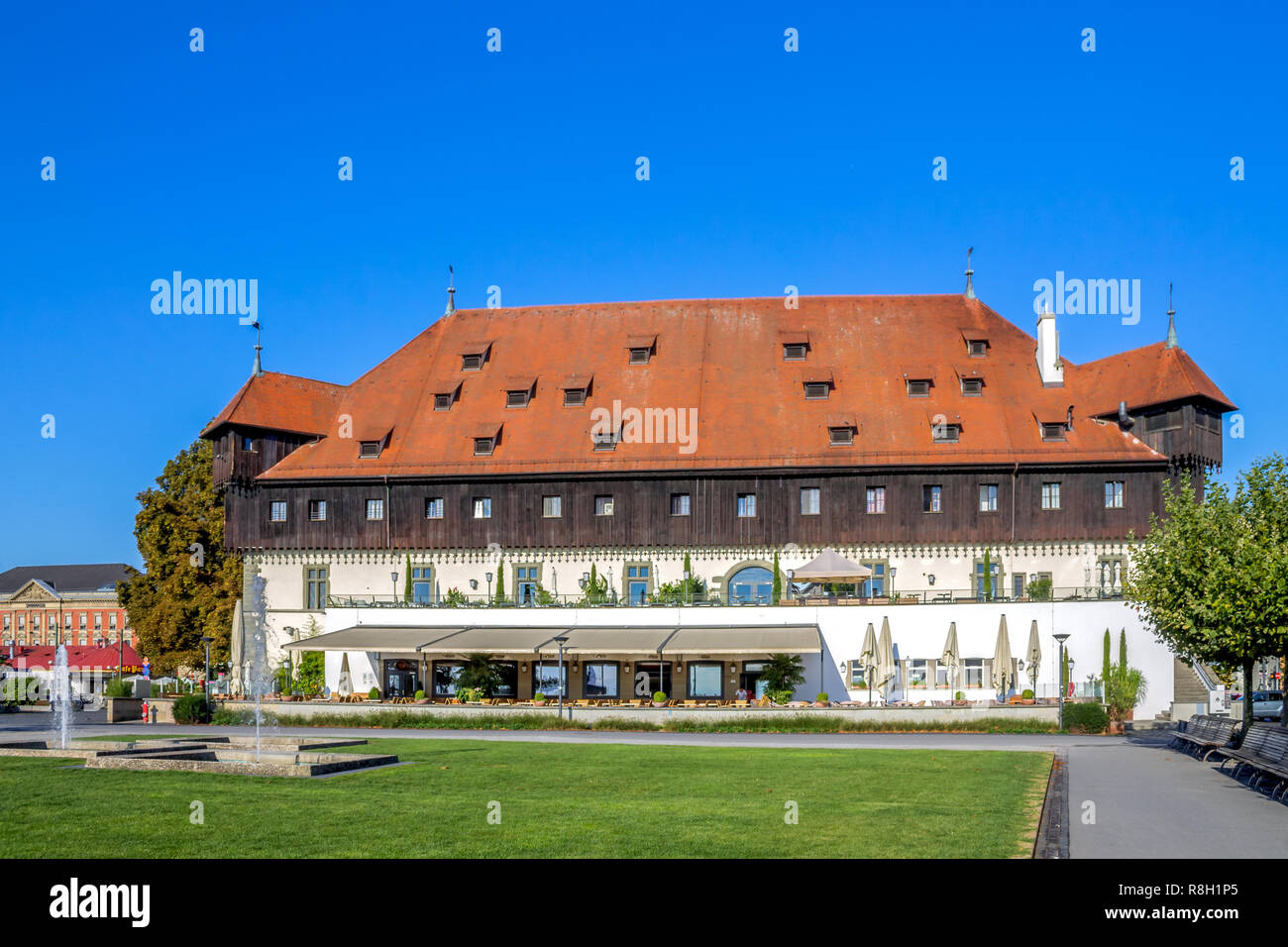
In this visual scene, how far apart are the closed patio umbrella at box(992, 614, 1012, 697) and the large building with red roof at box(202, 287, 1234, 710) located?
347cm

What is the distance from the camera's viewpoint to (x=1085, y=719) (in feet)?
118

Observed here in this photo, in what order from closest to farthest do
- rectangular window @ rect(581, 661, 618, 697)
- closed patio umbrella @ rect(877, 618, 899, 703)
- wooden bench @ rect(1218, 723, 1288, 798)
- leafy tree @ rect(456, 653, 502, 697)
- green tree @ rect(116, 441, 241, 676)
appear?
wooden bench @ rect(1218, 723, 1288, 798) → closed patio umbrella @ rect(877, 618, 899, 703) → leafy tree @ rect(456, 653, 502, 697) → rectangular window @ rect(581, 661, 618, 697) → green tree @ rect(116, 441, 241, 676)

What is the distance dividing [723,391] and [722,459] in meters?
3.89

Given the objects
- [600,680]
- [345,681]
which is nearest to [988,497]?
[600,680]

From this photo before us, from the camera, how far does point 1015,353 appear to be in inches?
2044

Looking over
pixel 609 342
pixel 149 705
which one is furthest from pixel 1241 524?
pixel 149 705

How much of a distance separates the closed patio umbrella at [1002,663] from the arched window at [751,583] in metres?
9.82

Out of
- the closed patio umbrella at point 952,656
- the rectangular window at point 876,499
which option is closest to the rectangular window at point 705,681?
the closed patio umbrella at point 952,656

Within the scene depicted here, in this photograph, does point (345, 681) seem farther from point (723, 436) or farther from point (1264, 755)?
point (1264, 755)

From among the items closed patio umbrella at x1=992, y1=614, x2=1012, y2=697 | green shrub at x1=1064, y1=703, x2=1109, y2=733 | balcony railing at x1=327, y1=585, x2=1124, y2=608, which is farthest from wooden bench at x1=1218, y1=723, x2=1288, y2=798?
balcony railing at x1=327, y1=585, x2=1124, y2=608

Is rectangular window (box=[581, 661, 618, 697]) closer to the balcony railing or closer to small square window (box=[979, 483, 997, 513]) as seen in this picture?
the balcony railing

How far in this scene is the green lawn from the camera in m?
12.9
